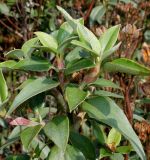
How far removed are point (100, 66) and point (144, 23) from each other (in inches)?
68.7

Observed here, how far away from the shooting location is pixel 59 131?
53.9 inches

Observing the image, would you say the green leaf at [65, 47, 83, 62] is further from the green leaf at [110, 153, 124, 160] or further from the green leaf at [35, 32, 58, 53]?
the green leaf at [110, 153, 124, 160]

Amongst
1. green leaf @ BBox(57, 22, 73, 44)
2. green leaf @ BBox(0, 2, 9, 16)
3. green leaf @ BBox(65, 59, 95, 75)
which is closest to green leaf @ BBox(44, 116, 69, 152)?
green leaf @ BBox(65, 59, 95, 75)

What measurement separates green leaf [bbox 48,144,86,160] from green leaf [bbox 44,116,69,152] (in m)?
0.09

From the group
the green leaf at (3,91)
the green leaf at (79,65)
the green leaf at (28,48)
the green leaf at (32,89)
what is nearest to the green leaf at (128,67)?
the green leaf at (79,65)

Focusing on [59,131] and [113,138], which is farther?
[113,138]

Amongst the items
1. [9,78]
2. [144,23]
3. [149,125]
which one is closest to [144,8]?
[144,23]

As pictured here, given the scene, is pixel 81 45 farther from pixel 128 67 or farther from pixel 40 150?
pixel 40 150

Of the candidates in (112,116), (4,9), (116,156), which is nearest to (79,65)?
(112,116)

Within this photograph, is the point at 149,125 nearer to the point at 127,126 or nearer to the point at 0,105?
the point at 127,126

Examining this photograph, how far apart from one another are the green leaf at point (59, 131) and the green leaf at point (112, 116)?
0.24ft

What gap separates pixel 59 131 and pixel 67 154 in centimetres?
12

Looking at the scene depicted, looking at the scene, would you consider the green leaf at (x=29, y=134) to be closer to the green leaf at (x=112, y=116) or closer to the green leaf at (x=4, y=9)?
the green leaf at (x=112, y=116)

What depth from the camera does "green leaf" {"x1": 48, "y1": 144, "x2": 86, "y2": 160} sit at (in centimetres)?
145
